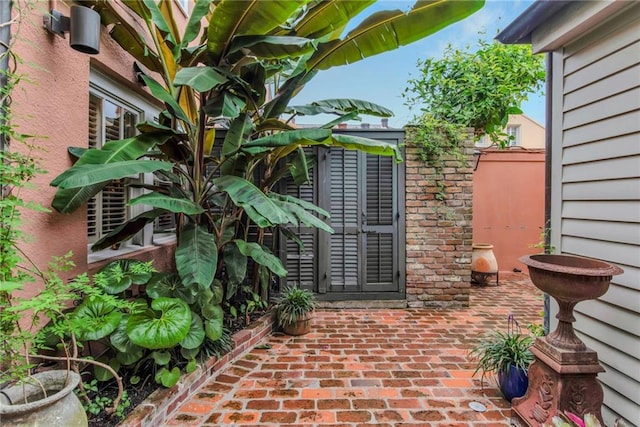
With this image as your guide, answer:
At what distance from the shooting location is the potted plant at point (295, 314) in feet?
11.3

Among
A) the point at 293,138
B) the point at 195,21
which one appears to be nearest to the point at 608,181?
the point at 293,138

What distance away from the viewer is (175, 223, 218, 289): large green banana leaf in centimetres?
210

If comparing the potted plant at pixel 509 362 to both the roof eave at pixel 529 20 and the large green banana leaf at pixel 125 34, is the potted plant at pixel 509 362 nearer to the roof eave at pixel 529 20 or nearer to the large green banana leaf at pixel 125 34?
the roof eave at pixel 529 20

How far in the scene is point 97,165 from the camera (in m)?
1.92

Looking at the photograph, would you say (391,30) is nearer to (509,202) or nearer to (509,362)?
(509,362)

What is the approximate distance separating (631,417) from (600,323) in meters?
0.50

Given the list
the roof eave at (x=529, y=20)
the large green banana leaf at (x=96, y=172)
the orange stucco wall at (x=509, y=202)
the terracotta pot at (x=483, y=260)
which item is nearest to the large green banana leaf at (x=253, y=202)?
the large green banana leaf at (x=96, y=172)

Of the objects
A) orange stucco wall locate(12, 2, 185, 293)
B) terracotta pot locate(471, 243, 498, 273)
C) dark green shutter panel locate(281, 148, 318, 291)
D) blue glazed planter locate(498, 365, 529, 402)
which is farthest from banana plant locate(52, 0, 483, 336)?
terracotta pot locate(471, 243, 498, 273)

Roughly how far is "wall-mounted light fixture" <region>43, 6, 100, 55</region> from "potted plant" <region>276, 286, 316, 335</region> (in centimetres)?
287

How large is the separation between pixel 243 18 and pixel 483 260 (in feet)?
17.4

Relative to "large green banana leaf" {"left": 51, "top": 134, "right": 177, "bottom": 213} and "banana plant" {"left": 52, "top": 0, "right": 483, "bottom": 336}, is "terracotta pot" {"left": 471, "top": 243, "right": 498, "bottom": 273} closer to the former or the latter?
"banana plant" {"left": 52, "top": 0, "right": 483, "bottom": 336}

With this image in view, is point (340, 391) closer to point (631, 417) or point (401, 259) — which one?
point (631, 417)

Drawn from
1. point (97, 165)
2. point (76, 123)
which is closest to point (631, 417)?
point (97, 165)

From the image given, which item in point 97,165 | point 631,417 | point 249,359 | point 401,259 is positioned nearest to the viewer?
point 631,417
